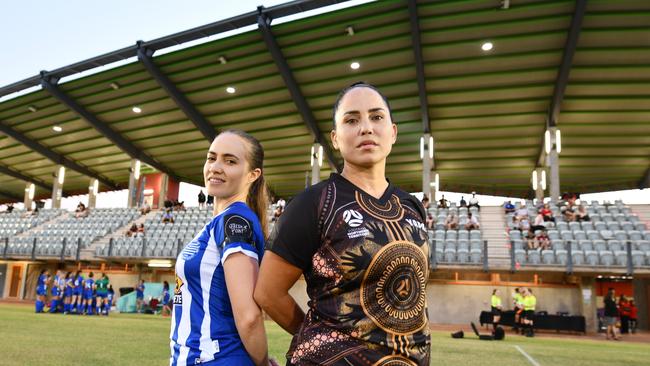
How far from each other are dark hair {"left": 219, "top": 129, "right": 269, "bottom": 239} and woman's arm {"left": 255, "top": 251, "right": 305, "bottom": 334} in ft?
1.64

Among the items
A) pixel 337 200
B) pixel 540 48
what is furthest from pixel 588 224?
pixel 337 200

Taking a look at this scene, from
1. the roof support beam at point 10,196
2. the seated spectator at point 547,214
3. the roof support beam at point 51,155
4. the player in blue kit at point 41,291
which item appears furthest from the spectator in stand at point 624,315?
the roof support beam at point 10,196

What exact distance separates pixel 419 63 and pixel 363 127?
2064cm

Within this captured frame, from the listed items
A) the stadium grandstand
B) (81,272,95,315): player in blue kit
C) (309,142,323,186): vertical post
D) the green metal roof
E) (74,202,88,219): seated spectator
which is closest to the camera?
(81,272,95,315): player in blue kit

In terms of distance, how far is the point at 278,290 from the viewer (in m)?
1.61

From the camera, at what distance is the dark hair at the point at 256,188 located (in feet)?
6.95

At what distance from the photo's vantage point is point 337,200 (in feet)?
5.12

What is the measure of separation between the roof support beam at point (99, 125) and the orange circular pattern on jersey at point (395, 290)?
2834 centimetres

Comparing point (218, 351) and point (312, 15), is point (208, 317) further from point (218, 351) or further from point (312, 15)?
point (312, 15)

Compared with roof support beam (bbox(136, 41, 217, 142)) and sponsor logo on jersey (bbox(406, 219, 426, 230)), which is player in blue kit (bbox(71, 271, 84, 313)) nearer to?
roof support beam (bbox(136, 41, 217, 142))

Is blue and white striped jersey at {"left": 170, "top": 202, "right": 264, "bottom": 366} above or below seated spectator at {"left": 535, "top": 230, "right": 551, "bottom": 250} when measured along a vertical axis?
below

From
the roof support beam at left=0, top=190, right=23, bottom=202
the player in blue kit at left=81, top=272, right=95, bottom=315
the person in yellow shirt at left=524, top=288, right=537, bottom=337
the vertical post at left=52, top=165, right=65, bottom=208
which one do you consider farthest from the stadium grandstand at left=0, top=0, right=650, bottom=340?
the roof support beam at left=0, top=190, right=23, bottom=202

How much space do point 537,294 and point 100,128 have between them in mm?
25829

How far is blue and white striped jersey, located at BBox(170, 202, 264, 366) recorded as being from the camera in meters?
1.73
